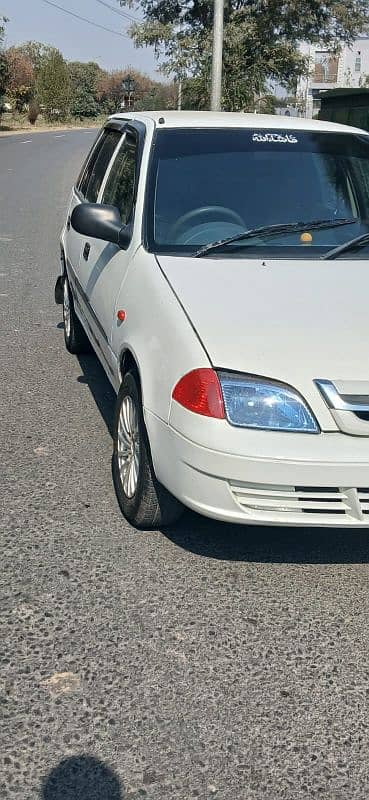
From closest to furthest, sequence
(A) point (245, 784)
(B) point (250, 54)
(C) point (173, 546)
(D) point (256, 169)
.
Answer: (A) point (245, 784), (C) point (173, 546), (D) point (256, 169), (B) point (250, 54)

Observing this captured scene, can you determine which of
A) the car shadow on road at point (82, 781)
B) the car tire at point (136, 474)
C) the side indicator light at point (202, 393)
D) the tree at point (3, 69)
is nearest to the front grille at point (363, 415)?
the side indicator light at point (202, 393)

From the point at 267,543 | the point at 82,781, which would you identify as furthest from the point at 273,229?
the point at 82,781

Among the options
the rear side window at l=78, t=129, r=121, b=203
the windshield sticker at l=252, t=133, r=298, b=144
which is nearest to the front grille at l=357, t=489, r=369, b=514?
the windshield sticker at l=252, t=133, r=298, b=144

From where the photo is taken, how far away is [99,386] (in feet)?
18.8

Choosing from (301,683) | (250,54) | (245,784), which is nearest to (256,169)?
(301,683)

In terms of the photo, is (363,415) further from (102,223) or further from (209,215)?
(102,223)

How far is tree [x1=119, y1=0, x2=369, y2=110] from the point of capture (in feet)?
72.2

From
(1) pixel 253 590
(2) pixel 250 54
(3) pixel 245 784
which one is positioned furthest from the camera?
(2) pixel 250 54

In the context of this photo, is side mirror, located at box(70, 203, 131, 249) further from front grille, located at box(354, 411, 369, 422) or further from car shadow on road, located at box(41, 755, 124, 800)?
car shadow on road, located at box(41, 755, 124, 800)

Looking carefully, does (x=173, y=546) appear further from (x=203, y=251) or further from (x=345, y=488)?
(x=203, y=251)

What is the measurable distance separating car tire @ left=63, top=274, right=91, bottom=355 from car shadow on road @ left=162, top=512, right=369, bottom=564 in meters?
2.66

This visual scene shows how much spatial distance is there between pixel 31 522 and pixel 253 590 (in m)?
1.06

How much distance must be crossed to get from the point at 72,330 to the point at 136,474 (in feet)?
9.27

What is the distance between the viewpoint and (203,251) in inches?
157
